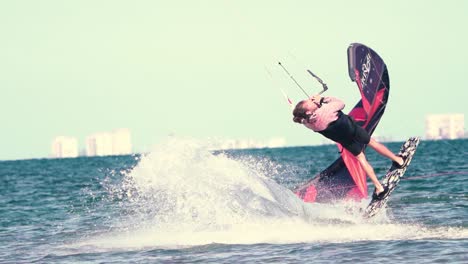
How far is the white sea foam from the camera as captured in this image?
502 inches

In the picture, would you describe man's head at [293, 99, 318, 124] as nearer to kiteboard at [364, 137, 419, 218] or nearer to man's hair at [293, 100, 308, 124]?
man's hair at [293, 100, 308, 124]

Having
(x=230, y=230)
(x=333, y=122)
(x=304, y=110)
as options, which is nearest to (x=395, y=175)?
(x=333, y=122)

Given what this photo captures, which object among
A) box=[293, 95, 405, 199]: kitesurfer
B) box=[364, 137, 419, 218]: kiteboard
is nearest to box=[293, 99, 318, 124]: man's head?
box=[293, 95, 405, 199]: kitesurfer

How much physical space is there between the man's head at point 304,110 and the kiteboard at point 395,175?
1.95 metres

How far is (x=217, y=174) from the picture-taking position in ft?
42.2

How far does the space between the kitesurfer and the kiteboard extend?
61cm

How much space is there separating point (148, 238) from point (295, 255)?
3.42 m

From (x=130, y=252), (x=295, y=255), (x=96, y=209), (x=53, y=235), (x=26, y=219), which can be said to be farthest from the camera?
(x=96, y=209)

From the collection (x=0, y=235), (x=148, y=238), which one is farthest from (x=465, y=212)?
(x=0, y=235)

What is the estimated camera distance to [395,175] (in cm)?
1334

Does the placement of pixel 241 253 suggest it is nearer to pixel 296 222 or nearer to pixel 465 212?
pixel 296 222

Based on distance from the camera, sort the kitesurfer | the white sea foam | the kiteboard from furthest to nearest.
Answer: the kiteboard → the white sea foam → the kitesurfer

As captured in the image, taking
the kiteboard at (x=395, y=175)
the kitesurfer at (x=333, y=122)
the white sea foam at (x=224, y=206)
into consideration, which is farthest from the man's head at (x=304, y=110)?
the kiteboard at (x=395, y=175)

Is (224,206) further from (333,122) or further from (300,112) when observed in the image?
(333,122)
